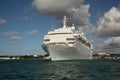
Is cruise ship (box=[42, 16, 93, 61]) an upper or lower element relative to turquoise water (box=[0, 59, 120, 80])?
upper

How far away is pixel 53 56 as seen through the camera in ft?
279

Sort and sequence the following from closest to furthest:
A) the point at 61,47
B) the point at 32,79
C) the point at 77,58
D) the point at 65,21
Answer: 1. the point at 32,79
2. the point at 61,47
3. the point at 77,58
4. the point at 65,21

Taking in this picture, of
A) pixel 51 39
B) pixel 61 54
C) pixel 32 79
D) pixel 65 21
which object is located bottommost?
pixel 32 79

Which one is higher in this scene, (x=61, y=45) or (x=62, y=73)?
(x=61, y=45)

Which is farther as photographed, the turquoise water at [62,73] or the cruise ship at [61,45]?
the cruise ship at [61,45]

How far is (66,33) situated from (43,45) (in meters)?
9.89

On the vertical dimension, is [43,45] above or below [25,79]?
above

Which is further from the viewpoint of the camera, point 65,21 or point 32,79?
point 65,21

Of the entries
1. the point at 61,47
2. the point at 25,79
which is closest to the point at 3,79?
the point at 25,79

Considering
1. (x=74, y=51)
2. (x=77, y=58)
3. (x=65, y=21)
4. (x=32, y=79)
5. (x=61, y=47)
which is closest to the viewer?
(x=32, y=79)

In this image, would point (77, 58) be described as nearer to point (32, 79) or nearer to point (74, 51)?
point (74, 51)

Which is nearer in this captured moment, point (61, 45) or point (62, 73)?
point (62, 73)

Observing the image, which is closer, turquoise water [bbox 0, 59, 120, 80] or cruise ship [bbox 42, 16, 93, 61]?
turquoise water [bbox 0, 59, 120, 80]

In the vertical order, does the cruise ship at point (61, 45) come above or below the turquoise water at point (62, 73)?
above
